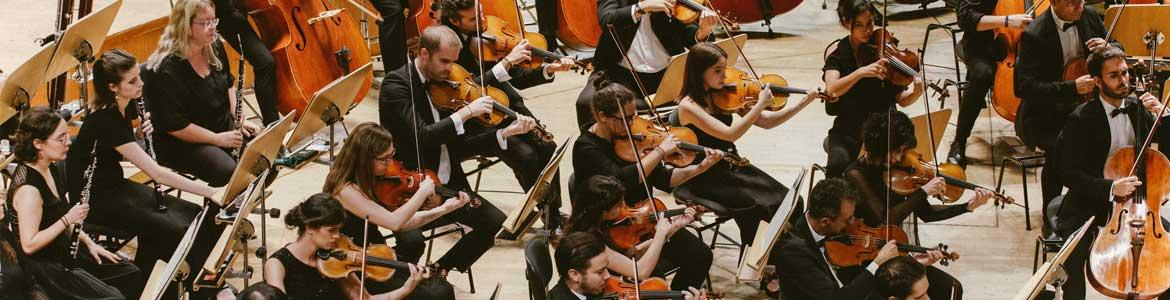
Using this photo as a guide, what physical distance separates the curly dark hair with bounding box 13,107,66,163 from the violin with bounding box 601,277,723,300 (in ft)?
5.66

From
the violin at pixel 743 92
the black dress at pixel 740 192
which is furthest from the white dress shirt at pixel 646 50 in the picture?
the black dress at pixel 740 192

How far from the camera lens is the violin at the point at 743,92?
5305 mm

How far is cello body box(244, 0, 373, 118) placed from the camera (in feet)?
20.0

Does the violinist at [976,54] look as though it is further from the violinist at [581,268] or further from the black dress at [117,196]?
the black dress at [117,196]

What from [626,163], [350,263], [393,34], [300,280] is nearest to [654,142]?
[626,163]

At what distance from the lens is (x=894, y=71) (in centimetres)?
548

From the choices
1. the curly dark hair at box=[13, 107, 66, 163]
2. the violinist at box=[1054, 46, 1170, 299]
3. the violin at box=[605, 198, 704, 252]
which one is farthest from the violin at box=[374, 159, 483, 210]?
the violinist at box=[1054, 46, 1170, 299]

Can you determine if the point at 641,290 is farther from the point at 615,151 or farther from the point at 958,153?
the point at 958,153

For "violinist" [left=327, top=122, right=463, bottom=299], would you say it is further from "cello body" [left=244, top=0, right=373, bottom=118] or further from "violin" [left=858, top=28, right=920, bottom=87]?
"violin" [left=858, top=28, right=920, bottom=87]

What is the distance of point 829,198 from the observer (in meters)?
4.51

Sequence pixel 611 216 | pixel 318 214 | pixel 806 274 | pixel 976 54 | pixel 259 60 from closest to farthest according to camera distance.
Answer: pixel 318 214
pixel 806 274
pixel 611 216
pixel 259 60
pixel 976 54

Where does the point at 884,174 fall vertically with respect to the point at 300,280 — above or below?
below

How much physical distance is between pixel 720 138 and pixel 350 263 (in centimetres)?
160

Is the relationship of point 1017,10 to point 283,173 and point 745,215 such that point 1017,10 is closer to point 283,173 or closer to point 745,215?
point 745,215
